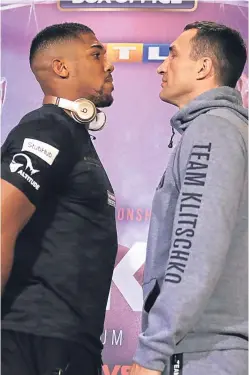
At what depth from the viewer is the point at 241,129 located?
1.16 m

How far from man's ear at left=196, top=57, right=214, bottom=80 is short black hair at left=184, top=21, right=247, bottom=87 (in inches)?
0.6

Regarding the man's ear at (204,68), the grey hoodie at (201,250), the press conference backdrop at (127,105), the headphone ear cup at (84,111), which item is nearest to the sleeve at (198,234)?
the grey hoodie at (201,250)

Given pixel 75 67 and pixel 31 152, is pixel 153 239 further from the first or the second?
pixel 75 67

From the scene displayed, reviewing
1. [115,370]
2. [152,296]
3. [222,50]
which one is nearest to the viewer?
[152,296]

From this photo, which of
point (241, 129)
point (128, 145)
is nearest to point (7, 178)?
point (241, 129)

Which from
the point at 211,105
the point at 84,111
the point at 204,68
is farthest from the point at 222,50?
the point at 84,111

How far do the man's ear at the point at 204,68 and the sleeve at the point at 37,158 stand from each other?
313 mm

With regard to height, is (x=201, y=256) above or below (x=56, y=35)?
below

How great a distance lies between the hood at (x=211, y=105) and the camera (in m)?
1.21

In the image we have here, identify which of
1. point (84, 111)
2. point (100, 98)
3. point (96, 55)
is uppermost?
point (96, 55)

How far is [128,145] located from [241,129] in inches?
38.2

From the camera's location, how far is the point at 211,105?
47.6 inches

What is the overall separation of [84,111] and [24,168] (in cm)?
28

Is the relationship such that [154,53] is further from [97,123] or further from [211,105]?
[211,105]
